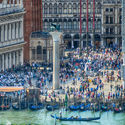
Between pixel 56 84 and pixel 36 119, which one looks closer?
pixel 36 119

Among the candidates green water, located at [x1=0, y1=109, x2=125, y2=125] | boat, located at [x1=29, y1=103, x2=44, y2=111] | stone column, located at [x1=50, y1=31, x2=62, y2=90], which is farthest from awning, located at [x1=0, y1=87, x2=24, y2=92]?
stone column, located at [x1=50, y1=31, x2=62, y2=90]

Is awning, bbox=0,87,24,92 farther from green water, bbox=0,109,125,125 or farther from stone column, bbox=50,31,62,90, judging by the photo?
stone column, bbox=50,31,62,90

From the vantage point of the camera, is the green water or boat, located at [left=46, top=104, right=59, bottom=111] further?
boat, located at [left=46, top=104, right=59, bottom=111]

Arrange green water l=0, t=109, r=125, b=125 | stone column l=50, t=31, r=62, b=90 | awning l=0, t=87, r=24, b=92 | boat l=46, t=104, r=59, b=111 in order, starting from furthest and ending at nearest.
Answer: stone column l=50, t=31, r=62, b=90 → awning l=0, t=87, r=24, b=92 → boat l=46, t=104, r=59, b=111 → green water l=0, t=109, r=125, b=125

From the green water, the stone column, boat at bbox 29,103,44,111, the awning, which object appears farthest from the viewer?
the stone column

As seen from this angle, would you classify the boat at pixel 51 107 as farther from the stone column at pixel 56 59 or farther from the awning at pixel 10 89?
the stone column at pixel 56 59

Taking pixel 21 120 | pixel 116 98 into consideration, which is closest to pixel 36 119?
pixel 21 120

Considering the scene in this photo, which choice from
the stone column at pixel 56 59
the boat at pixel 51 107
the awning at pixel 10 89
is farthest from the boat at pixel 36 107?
the stone column at pixel 56 59

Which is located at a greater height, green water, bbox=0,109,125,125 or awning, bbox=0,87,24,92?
awning, bbox=0,87,24,92

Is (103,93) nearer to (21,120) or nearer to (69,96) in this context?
(69,96)
